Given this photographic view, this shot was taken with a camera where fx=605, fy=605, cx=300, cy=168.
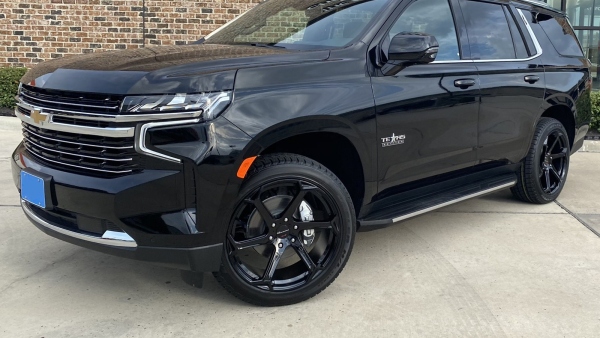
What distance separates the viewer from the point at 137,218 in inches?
110

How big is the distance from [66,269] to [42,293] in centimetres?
34

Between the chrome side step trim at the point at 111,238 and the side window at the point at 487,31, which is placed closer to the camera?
the chrome side step trim at the point at 111,238

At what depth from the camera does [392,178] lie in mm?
3629

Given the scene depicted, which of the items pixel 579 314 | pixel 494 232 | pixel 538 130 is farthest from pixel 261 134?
pixel 538 130

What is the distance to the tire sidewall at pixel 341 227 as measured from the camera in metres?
2.99

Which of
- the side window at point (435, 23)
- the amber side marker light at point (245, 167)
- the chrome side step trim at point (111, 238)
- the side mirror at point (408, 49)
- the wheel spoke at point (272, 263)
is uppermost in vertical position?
the side window at point (435, 23)

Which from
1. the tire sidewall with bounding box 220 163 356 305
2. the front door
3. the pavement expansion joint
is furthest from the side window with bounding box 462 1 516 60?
the tire sidewall with bounding box 220 163 356 305

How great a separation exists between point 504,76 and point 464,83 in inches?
22.2

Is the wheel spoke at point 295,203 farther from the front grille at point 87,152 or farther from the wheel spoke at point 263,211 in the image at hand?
the front grille at point 87,152

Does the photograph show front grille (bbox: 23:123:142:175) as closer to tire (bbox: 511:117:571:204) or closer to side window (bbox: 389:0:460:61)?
side window (bbox: 389:0:460:61)

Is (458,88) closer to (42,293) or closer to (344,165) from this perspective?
(344,165)

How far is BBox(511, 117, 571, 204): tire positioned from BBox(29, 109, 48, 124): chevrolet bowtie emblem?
12.0 ft

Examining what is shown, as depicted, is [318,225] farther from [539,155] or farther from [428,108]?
[539,155]

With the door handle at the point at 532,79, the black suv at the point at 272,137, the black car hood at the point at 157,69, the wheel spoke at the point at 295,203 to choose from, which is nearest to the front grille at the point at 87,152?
the black suv at the point at 272,137
